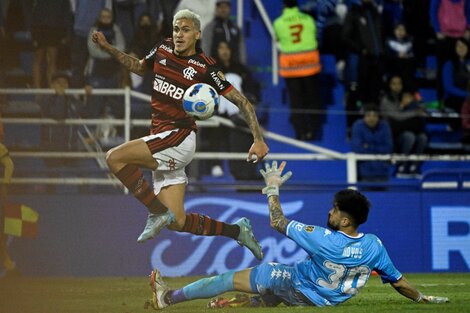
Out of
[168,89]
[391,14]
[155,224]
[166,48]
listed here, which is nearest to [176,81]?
[168,89]

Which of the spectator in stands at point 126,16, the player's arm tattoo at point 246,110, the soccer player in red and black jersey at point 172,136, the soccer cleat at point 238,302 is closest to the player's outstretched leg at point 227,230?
the soccer player in red and black jersey at point 172,136

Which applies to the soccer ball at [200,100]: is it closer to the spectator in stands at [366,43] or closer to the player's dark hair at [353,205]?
the player's dark hair at [353,205]

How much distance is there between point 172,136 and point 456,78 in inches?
360

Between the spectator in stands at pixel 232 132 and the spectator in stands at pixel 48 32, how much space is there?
2.30m

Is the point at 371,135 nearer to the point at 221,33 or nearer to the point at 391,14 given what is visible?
the point at 221,33

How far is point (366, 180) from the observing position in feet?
51.4

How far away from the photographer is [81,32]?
656 inches

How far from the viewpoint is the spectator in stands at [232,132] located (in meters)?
15.8

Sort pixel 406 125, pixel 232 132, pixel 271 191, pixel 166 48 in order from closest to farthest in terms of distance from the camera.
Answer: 1. pixel 271 191
2. pixel 166 48
3. pixel 232 132
4. pixel 406 125

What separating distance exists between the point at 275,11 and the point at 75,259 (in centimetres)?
670

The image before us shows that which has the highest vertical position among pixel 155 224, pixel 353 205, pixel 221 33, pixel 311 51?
pixel 221 33

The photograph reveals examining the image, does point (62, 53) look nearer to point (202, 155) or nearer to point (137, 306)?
point (202, 155)

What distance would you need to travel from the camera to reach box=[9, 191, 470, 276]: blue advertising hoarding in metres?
14.6

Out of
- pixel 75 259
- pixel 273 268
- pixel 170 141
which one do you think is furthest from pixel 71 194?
pixel 273 268
